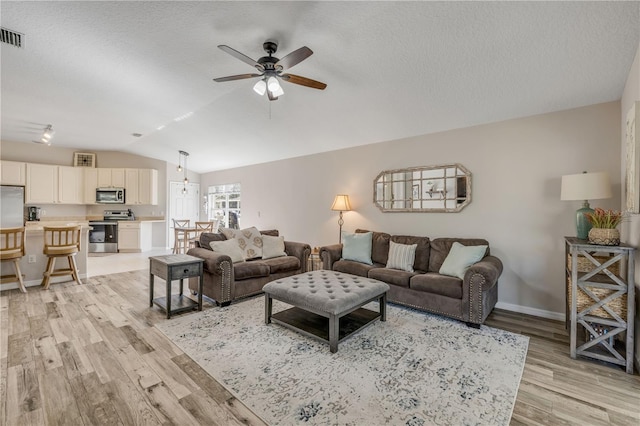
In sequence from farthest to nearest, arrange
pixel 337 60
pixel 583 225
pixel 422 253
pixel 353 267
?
pixel 353 267 → pixel 422 253 → pixel 337 60 → pixel 583 225

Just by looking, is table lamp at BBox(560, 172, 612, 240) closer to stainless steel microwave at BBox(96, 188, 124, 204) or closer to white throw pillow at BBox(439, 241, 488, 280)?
white throw pillow at BBox(439, 241, 488, 280)

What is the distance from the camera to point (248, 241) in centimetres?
444

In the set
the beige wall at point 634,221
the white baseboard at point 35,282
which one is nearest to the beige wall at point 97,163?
the white baseboard at point 35,282

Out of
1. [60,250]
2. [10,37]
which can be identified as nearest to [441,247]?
[10,37]

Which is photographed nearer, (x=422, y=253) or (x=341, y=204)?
(x=422, y=253)

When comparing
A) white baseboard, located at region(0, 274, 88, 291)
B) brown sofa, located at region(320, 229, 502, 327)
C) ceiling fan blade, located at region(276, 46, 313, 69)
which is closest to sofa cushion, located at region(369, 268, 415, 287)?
brown sofa, located at region(320, 229, 502, 327)

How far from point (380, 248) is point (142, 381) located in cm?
327

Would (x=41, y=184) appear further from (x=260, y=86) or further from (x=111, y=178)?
(x=260, y=86)

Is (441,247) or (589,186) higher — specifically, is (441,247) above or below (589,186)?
below

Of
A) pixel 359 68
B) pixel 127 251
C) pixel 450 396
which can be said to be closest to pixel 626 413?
pixel 450 396

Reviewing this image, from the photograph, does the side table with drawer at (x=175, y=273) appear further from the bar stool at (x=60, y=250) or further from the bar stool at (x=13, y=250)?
the bar stool at (x=13, y=250)

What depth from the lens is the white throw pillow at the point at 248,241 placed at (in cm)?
435

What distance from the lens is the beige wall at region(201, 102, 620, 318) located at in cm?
313

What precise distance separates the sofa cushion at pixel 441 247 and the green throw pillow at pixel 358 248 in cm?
87
